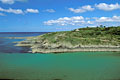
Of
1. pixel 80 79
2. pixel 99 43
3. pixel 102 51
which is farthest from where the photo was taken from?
pixel 99 43

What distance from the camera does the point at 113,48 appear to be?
40.0m

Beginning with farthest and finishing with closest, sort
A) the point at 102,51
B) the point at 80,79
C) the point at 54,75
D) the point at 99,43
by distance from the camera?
the point at 99,43 → the point at 102,51 → the point at 54,75 → the point at 80,79

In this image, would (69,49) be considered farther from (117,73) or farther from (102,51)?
(117,73)

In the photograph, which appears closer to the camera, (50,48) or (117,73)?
(117,73)

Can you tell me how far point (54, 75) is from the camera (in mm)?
19453

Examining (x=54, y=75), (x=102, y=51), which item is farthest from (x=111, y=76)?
(x=102, y=51)

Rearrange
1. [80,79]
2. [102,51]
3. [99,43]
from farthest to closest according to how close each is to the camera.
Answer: [99,43]
[102,51]
[80,79]

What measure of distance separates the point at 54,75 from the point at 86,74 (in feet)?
17.0

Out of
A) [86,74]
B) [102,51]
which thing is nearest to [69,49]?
[102,51]

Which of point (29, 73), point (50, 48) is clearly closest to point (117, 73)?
point (29, 73)

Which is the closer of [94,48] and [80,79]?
[80,79]

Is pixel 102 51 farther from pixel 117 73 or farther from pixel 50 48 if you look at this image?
pixel 117 73

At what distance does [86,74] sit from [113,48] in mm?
24104

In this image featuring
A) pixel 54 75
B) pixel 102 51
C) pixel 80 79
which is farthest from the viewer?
pixel 102 51
